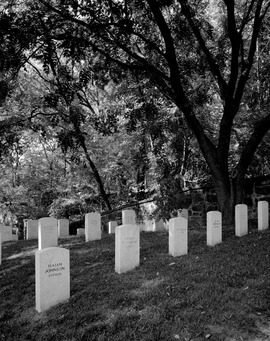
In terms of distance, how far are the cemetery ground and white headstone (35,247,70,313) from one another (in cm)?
15

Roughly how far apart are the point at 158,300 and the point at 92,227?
5.75m

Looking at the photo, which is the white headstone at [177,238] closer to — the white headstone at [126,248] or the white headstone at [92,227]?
the white headstone at [126,248]

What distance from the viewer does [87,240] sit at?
9.30m

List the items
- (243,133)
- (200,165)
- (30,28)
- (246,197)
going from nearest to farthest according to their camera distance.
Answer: (30,28)
(246,197)
(243,133)
(200,165)

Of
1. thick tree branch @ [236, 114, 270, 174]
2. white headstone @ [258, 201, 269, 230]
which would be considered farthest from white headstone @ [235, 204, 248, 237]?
thick tree branch @ [236, 114, 270, 174]

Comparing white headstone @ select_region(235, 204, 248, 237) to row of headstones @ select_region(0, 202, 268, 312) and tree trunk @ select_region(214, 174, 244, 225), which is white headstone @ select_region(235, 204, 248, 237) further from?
tree trunk @ select_region(214, 174, 244, 225)

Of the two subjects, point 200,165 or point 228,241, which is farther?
point 200,165

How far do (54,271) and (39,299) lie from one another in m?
0.42

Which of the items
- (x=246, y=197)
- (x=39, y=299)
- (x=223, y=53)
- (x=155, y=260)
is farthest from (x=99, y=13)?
(x=246, y=197)

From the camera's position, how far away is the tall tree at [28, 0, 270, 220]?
24.2 feet

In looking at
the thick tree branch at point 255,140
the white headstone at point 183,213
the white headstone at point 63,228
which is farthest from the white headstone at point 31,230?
the thick tree branch at point 255,140

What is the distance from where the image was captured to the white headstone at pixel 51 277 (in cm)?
429

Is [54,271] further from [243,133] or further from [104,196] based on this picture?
[104,196]

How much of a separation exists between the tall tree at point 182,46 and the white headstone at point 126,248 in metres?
3.62
